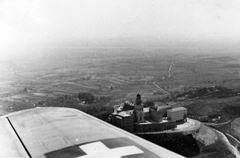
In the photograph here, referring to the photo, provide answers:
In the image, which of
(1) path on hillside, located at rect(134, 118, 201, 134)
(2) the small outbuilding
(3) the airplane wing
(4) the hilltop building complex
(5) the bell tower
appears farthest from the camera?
(2) the small outbuilding

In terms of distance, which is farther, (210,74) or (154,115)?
(210,74)

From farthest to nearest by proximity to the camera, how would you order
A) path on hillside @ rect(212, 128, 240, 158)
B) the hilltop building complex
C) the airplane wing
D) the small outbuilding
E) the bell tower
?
the small outbuilding
the bell tower
the hilltop building complex
path on hillside @ rect(212, 128, 240, 158)
the airplane wing

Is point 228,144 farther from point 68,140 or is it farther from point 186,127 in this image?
point 68,140

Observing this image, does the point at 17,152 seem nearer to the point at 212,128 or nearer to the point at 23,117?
the point at 23,117

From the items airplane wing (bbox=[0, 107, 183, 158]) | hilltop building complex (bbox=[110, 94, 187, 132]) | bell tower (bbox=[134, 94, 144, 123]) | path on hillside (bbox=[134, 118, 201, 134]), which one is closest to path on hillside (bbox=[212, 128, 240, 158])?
path on hillside (bbox=[134, 118, 201, 134])

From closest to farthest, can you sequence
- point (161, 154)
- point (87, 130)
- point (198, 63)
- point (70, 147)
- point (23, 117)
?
point (161, 154) → point (70, 147) → point (87, 130) → point (23, 117) → point (198, 63)

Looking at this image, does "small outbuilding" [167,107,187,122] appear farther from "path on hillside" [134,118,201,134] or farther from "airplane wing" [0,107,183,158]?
"airplane wing" [0,107,183,158]

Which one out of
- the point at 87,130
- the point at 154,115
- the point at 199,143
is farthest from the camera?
the point at 154,115

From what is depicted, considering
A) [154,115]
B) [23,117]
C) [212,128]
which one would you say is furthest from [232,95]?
[23,117]
